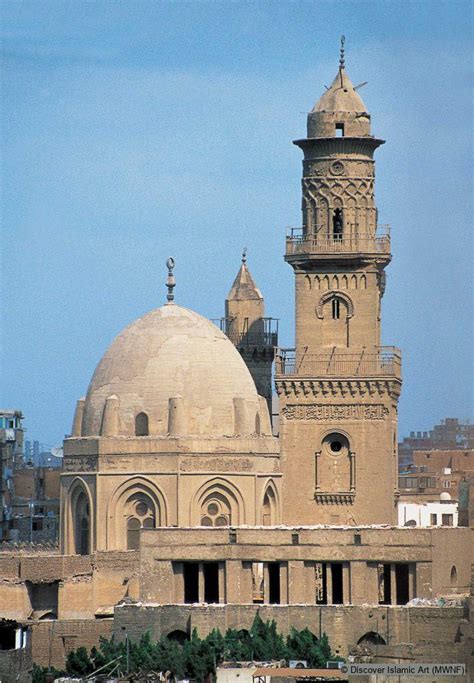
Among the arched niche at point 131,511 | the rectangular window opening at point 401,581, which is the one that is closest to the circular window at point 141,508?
the arched niche at point 131,511

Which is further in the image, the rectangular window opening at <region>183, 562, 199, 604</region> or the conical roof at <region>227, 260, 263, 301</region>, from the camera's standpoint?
the conical roof at <region>227, 260, 263, 301</region>

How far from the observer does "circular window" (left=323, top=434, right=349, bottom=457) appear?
330 feet

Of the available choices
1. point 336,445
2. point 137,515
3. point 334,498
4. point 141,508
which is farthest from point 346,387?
point 137,515

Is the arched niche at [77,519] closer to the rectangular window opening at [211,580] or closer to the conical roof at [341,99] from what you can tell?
the rectangular window opening at [211,580]

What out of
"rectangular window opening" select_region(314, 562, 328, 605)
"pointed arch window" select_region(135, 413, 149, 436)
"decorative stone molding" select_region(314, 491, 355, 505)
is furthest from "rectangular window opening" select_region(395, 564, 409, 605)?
"pointed arch window" select_region(135, 413, 149, 436)

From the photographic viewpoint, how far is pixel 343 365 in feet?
332

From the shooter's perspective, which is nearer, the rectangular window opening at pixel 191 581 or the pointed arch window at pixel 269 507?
the rectangular window opening at pixel 191 581

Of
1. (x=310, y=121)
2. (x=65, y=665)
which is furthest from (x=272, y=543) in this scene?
(x=310, y=121)

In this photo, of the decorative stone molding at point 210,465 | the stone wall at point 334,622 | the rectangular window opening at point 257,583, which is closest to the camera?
the stone wall at point 334,622

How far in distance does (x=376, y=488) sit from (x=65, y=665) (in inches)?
668

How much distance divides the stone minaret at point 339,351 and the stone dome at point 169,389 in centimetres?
367

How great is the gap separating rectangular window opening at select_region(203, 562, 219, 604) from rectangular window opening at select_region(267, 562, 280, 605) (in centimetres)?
149

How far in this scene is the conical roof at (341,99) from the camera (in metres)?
101

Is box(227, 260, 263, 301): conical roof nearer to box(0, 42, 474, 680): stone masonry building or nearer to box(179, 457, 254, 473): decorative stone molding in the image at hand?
box(0, 42, 474, 680): stone masonry building
